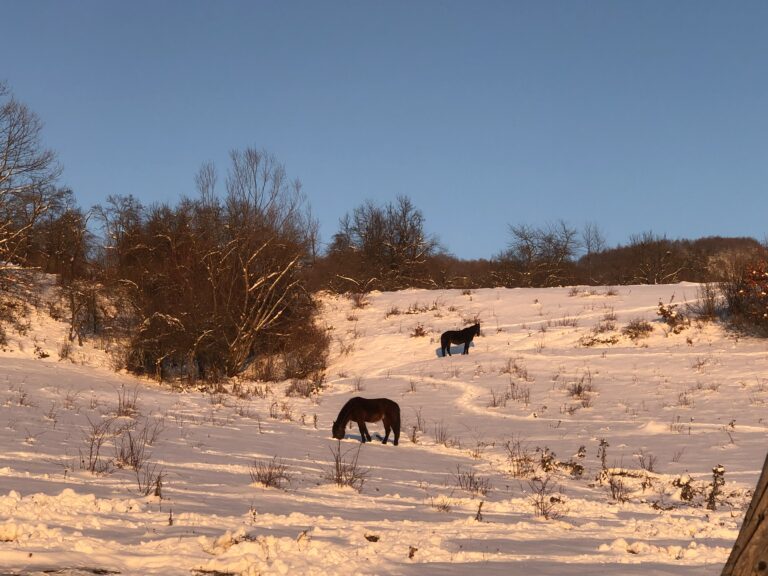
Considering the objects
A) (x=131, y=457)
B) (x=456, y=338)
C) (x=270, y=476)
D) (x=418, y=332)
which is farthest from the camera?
(x=418, y=332)

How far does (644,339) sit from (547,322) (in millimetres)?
4346

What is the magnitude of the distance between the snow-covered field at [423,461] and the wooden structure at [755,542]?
1.85m

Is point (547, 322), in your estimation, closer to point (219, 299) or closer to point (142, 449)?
point (219, 299)

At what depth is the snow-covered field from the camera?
4176mm

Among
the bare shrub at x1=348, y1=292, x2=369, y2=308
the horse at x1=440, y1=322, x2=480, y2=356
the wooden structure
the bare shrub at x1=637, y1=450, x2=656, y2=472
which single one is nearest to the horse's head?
the bare shrub at x1=637, y1=450, x2=656, y2=472

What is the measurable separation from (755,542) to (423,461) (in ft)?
26.3

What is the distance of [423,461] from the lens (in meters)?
10.1

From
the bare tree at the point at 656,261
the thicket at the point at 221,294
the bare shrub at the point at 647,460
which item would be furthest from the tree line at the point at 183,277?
the bare tree at the point at 656,261

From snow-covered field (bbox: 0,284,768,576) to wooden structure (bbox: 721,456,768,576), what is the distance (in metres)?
1.85

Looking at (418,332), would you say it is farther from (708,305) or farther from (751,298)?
(751,298)

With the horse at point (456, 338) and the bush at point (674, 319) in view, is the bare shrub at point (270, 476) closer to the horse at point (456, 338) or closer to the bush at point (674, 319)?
the horse at point (456, 338)

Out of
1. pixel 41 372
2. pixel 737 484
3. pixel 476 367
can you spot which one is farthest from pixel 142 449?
pixel 476 367

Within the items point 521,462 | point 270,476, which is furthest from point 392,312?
point 270,476

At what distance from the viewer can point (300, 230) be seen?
24.9m
